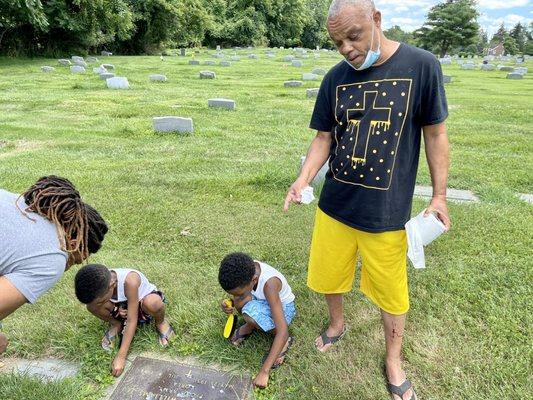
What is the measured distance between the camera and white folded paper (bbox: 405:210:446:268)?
6.79 feet

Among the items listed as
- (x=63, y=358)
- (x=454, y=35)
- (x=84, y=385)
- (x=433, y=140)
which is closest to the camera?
(x=433, y=140)

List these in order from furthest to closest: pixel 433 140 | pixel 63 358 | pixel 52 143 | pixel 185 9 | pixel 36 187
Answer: pixel 185 9 < pixel 52 143 < pixel 63 358 < pixel 433 140 < pixel 36 187

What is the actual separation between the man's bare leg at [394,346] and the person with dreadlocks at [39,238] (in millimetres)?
1579

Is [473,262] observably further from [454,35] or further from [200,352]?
[454,35]

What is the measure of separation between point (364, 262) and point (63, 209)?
4.84 feet

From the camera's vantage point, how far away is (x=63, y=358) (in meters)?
2.66

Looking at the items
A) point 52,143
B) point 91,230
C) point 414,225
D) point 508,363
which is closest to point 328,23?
point 414,225

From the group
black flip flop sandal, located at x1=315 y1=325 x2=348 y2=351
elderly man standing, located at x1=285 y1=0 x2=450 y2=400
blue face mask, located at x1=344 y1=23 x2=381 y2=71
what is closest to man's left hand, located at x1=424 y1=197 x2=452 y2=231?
elderly man standing, located at x1=285 y1=0 x2=450 y2=400

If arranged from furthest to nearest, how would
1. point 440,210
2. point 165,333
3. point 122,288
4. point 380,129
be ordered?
point 165,333
point 122,288
point 440,210
point 380,129

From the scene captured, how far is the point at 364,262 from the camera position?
229 cm

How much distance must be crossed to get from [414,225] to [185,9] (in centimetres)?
3315

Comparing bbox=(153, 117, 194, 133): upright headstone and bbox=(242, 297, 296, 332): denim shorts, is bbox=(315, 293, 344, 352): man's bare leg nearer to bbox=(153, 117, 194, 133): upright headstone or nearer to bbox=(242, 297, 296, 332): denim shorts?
bbox=(242, 297, 296, 332): denim shorts

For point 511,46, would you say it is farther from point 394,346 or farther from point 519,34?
point 394,346

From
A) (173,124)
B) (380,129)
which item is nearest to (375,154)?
(380,129)
